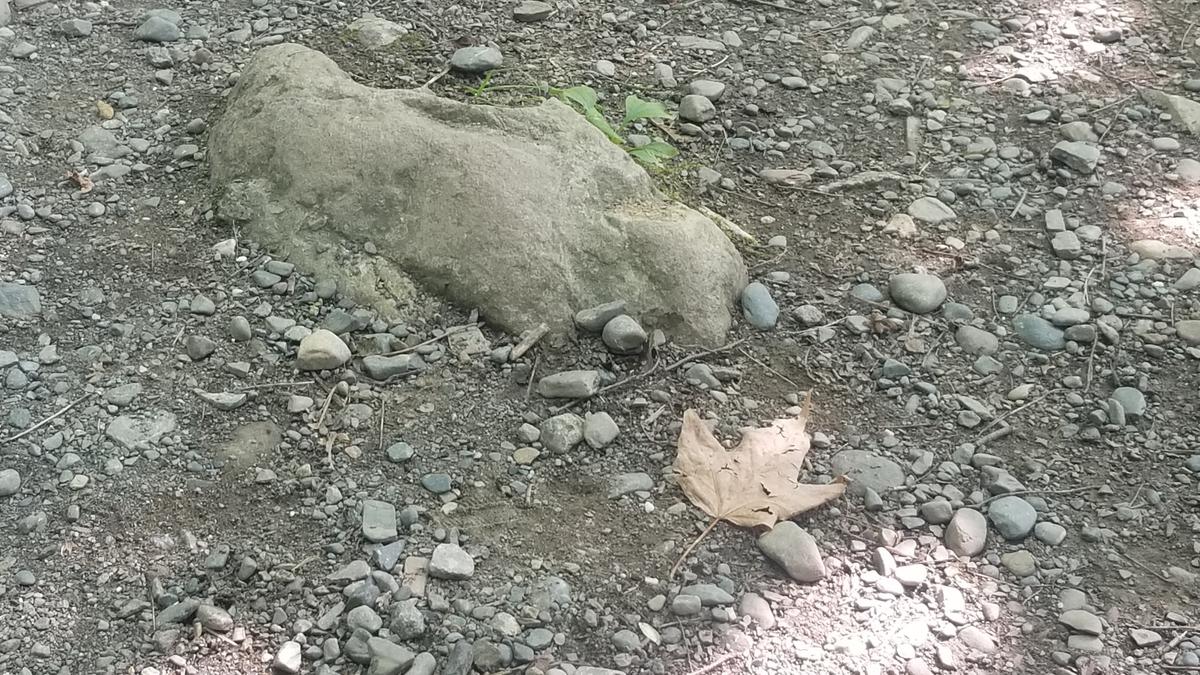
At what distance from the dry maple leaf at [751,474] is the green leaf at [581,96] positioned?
1218 millimetres

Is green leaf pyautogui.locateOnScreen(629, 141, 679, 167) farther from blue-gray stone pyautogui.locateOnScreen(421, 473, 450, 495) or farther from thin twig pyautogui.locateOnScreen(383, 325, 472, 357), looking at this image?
blue-gray stone pyautogui.locateOnScreen(421, 473, 450, 495)

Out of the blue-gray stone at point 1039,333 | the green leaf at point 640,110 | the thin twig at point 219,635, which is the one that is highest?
the green leaf at point 640,110

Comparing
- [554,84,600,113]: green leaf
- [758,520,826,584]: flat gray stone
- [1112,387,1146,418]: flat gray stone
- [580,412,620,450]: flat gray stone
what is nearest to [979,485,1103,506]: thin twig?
[1112,387,1146,418]: flat gray stone

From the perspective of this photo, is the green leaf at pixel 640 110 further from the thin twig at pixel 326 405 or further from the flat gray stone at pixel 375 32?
the thin twig at pixel 326 405

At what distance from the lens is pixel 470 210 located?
270 cm

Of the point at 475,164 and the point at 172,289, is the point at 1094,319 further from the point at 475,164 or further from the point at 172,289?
the point at 172,289

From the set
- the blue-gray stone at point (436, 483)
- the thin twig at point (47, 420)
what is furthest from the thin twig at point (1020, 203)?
the thin twig at point (47, 420)

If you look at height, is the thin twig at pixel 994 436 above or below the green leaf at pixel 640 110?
below

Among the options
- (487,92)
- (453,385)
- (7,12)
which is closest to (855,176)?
(487,92)

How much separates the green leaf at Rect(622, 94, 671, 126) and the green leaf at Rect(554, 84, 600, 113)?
0.11 m

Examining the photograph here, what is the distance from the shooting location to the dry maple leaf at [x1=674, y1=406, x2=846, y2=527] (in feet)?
7.32

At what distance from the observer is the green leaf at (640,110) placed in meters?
3.22

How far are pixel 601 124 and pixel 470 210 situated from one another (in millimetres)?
667

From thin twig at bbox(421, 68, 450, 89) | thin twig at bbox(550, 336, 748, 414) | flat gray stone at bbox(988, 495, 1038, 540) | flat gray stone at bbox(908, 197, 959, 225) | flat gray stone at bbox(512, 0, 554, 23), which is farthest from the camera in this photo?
flat gray stone at bbox(512, 0, 554, 23)
